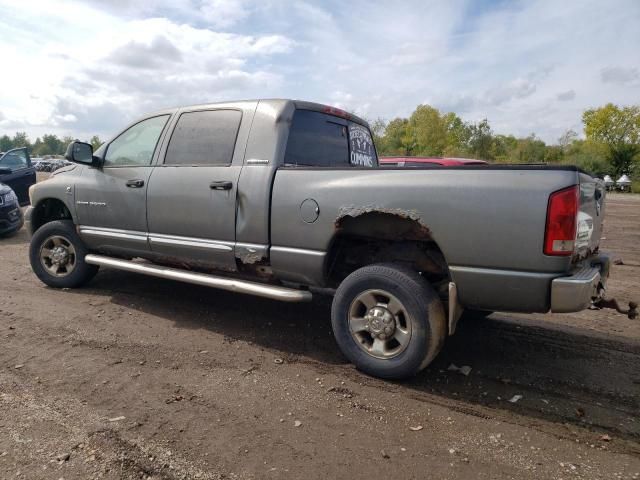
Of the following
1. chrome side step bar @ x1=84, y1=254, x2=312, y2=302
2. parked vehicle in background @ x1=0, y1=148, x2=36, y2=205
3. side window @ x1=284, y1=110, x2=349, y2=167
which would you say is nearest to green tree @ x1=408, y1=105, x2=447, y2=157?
parked vehicle in background @ x1=0, y1=148, x2=36, y2=205

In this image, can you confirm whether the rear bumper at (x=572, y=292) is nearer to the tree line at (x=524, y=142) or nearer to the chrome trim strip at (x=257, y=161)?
the chrome trim strip at (x=257, y=161)

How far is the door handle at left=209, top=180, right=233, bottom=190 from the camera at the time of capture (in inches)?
160

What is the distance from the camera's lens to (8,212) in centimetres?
945

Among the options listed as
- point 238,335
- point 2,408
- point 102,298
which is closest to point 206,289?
point 102,298

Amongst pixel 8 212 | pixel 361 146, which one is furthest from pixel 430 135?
pixel 361 146

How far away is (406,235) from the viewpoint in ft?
11.5

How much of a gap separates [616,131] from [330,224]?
73.2 m

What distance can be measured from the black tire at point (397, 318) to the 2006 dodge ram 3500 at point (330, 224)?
0.4 inches

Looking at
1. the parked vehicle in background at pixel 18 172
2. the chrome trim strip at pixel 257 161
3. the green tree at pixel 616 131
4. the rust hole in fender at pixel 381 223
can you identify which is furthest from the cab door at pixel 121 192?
the green tree at pixel 616 131

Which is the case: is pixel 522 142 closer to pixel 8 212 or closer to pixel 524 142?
pixel 524 142

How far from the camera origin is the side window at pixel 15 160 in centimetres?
1096

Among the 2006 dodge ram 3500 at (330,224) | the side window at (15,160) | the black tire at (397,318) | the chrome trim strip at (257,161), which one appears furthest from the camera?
the side window at (15,160)

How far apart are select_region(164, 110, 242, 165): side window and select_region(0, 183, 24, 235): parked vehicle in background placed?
667 cm

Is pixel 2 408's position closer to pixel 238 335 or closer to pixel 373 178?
pixel 238 335
